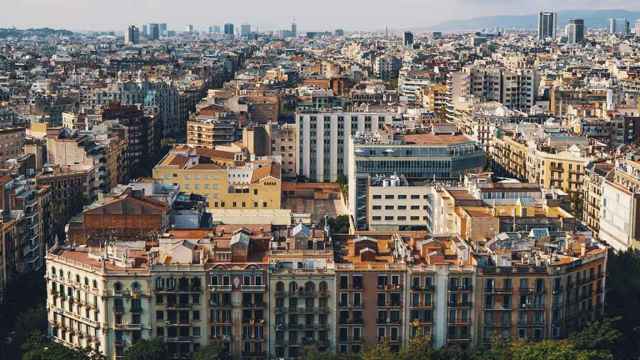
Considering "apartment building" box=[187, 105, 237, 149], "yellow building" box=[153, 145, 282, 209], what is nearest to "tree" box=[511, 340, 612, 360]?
"yellow building" box=[153, 145, 282, 209]

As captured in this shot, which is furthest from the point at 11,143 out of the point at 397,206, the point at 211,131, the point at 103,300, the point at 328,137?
the point at 103,300

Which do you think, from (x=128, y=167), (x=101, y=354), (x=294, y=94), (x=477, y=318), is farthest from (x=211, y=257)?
(x=294, y=94)

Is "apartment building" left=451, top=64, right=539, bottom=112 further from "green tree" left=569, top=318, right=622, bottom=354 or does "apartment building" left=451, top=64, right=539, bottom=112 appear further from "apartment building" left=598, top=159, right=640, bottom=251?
"green tree" left=569, top=318, right=622, bottom=354

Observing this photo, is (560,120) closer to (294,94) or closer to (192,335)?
(294,94)

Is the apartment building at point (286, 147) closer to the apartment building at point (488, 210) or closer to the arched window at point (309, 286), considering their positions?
the apartment building at point (488, 210)

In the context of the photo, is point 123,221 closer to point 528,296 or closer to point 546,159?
point 528,296

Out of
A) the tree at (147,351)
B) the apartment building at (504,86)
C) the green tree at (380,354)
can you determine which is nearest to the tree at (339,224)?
the green tree at (380,354)
